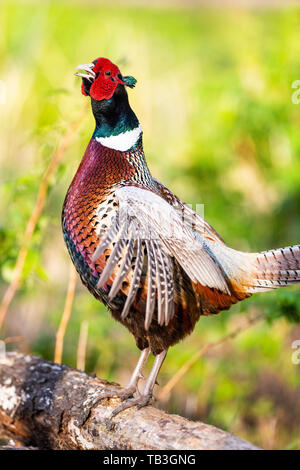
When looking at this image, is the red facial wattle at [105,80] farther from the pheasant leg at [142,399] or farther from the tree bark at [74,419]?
the tree bark at [74,419]

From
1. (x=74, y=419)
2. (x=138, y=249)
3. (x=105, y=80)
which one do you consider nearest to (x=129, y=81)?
(x=105, y=80)

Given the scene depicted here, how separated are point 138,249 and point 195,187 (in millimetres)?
4259

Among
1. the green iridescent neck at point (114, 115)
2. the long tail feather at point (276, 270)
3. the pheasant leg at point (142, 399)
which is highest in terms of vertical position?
the green iridescent neck at point (114, 115)

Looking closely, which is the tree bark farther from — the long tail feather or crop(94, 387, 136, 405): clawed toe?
the long tail feather

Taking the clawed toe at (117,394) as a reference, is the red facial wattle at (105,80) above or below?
above

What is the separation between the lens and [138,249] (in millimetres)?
2461

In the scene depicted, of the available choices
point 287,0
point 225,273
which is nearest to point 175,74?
point 287,0

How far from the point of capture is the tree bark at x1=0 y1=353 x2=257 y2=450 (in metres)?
2.42

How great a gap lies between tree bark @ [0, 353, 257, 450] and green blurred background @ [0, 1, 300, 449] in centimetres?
78

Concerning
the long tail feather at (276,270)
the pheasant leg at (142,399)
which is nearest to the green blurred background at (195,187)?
the long tail feather at (276,270)

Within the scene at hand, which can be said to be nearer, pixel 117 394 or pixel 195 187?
pixel 117 394

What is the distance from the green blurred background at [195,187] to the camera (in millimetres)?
4293

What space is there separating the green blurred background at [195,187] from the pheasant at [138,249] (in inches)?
22.9

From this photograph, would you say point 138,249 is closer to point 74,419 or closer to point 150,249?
point 150,249
